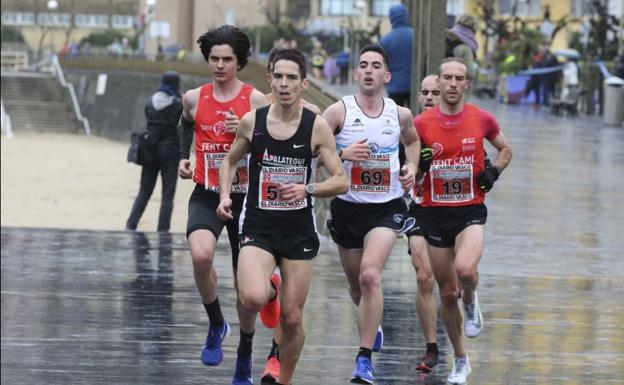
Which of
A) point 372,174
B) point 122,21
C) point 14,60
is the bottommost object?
point 14,60

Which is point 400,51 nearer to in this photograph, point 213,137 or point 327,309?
point 327,309

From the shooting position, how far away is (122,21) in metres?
143

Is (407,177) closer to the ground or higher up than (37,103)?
higher up

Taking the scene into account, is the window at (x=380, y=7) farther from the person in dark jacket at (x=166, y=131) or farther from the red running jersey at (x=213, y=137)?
the red running jersey at (x=213, y=137)

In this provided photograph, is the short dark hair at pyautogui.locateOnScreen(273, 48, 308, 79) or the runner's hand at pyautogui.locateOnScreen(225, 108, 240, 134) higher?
the short dark hair at pyautogui.locateOnScreen(273, 48, 308, 79)

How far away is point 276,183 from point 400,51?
10.0m

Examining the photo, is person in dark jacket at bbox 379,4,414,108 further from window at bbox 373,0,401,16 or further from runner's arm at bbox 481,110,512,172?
window at bbox 373,0,401,16

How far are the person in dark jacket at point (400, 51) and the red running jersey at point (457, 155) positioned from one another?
27.6 feet

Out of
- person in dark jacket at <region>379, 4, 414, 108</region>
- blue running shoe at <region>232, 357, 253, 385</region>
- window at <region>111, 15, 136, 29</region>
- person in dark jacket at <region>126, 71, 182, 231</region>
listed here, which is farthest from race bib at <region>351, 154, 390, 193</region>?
window at <region>111, 15, 136, 29</region>

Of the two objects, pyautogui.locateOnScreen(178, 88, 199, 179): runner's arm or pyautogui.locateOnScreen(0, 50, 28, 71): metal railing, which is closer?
pyautogui.locateOnScreen(178, 88, 199, 179): runner's arm

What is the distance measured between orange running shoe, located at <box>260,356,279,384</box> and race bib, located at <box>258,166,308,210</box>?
44.6 inches

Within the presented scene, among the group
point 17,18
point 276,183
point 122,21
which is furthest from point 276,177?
point 122,21

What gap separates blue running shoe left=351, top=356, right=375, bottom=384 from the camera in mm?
9859

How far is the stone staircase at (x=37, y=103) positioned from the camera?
72.6 metres
